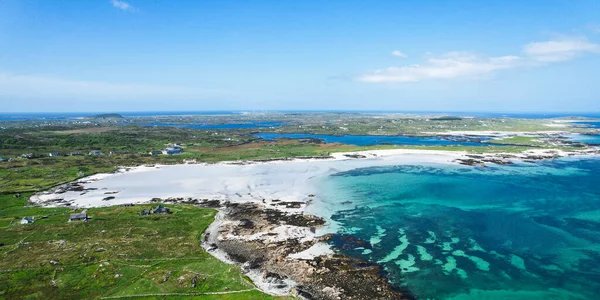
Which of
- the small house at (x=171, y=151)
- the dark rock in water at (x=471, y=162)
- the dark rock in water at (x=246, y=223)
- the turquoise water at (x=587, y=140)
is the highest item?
the turquoise water at (x=587, y=140)

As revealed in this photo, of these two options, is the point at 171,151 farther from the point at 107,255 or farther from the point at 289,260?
the point at 289,260

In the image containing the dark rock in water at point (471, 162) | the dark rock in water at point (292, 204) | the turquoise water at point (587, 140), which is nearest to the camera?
the dark rock in water at point (292, 204)

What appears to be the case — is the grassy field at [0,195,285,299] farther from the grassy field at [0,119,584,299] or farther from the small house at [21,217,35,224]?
the small house at [21,217,35,224]

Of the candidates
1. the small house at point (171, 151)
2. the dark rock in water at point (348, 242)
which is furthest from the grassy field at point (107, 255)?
the small house at point (171, 151)

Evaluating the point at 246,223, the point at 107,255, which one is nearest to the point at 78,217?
the point at 107,255

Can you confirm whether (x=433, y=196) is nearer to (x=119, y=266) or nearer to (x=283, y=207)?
(x=283, y=207)

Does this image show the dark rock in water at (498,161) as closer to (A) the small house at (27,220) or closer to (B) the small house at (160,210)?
(B) the small house at (160,210)
